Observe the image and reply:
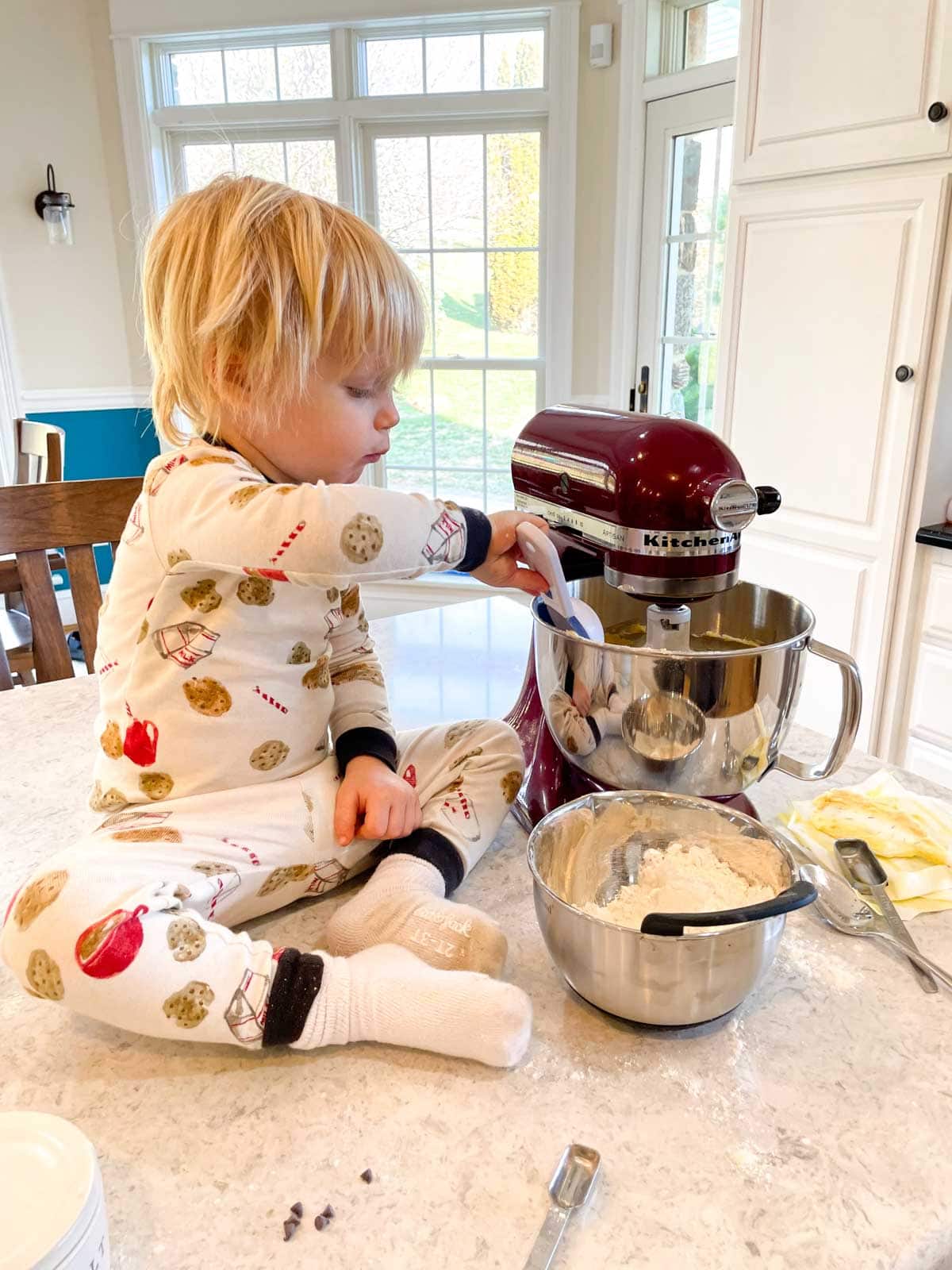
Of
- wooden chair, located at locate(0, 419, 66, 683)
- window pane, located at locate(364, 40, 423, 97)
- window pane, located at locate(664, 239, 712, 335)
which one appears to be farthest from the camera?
window pane, located at locate(364, 40, 423, 97)

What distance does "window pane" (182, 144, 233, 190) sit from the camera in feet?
11.1

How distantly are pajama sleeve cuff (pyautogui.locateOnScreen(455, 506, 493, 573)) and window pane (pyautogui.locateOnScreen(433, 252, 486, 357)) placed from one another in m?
2.84

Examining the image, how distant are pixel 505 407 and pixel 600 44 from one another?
1.19 metres

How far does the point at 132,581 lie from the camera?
0.76 m

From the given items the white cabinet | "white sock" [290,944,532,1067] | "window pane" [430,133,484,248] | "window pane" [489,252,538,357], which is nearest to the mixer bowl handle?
"white sock" [290,944,532,1067]

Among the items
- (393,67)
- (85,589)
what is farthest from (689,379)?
(85,589)

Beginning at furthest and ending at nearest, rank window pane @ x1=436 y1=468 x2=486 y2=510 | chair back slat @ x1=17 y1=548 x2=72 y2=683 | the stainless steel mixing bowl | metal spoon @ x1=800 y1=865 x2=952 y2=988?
1. window pane @ x1=436 y1=468 x2=486 y2=510
2. chair back slat @ x1=17 y1=548 x2=72 y2=683
3. metal spoon @ x1=800 y1=865 x2=952 y2=988
4. the stainless steel mixing bowl

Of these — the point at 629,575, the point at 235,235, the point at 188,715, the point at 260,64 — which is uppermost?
the point at 260,64

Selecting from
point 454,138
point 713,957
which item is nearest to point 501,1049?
point 713,957

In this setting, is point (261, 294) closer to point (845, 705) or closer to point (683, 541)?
point (683, 541)

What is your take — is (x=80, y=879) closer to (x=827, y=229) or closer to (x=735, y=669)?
(x=735, y=669)

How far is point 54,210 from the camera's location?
3242mm

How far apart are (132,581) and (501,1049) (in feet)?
1.56

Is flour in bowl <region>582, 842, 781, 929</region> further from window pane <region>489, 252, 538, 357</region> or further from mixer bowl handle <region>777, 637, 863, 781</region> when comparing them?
window pane <region>489, 252, 538, 357</region>
